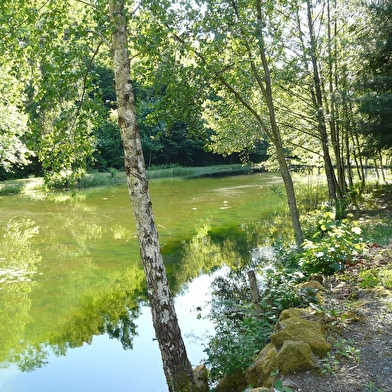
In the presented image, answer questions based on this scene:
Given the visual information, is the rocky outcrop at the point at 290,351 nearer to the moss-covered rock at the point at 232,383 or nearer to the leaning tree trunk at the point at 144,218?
the moss-covered rock at the point at 232,383

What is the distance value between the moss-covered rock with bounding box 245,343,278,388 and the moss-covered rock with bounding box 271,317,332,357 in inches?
5.6

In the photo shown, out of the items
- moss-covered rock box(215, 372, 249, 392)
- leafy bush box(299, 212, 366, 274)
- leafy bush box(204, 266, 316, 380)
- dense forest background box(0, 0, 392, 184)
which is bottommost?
moss-covered rock box(215, 372, 249, 392)

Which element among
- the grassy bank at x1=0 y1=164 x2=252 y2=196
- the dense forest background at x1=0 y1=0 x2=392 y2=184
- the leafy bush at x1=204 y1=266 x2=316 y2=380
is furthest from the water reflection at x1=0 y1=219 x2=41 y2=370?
→ the grassy bank at x1=0 y1=164 x2=252 y2=196

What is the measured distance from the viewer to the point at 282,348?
3.97 meters

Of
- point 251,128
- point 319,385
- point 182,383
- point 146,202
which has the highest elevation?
point 251,128

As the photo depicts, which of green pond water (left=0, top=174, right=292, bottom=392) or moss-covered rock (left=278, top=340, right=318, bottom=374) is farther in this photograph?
green pond water (left=0, top=174, right=292, bottom=392)

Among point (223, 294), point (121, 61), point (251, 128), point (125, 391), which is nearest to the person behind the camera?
point (121, 61)

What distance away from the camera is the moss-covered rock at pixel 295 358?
3.80m

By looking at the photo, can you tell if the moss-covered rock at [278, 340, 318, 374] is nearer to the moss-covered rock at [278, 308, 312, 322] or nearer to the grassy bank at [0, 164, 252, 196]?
the moss-covered rock at [278, 308, 312, 322]

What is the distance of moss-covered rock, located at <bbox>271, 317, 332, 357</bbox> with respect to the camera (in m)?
4.05

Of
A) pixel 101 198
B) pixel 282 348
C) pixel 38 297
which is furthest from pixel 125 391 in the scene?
pixel 101 198

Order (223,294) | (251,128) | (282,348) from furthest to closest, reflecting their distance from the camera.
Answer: (251,128) → (223,294) → (282,348)

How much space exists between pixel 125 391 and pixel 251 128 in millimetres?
8284

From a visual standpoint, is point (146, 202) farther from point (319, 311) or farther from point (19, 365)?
point (19, 365)
